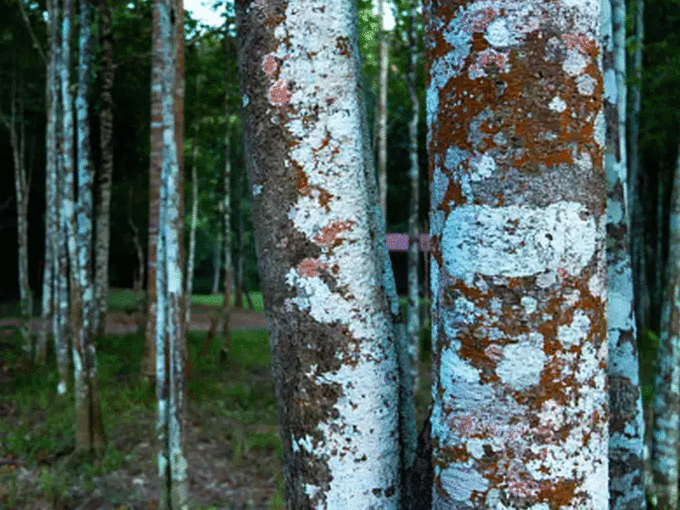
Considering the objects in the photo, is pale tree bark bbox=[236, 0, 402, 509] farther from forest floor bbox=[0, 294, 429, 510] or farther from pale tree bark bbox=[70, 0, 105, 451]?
pale tree bark bbox=[70, 0, 105, 451]

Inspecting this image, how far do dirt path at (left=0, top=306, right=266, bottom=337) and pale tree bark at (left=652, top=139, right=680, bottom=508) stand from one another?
14.2m

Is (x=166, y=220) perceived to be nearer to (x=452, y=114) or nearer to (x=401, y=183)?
(x=452, y=114)

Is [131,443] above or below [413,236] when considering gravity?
below

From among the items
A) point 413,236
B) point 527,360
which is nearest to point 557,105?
point 527,360

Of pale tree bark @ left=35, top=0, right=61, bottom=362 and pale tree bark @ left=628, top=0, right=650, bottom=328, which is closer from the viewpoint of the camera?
pale tree bark @ left=35, top=0, right=61, bottom=362

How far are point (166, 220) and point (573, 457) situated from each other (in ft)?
16.3

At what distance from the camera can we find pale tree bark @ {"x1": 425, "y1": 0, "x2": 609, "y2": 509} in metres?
1.50

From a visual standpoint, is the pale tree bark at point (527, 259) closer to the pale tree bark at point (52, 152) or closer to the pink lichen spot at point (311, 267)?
the pink lichen spot at point (311, 267)

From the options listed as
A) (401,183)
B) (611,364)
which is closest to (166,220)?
(611,364)

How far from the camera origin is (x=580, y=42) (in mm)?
1549

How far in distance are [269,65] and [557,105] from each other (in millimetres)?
722

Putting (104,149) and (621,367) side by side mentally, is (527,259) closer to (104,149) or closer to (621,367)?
(621,367)

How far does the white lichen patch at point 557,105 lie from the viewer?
4.99ft

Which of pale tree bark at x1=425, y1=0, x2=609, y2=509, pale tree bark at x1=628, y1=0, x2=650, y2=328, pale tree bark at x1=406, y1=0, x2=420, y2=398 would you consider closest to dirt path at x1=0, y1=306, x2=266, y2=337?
pale tree bark at x1=406, y1=0, x2=420, y2=398
